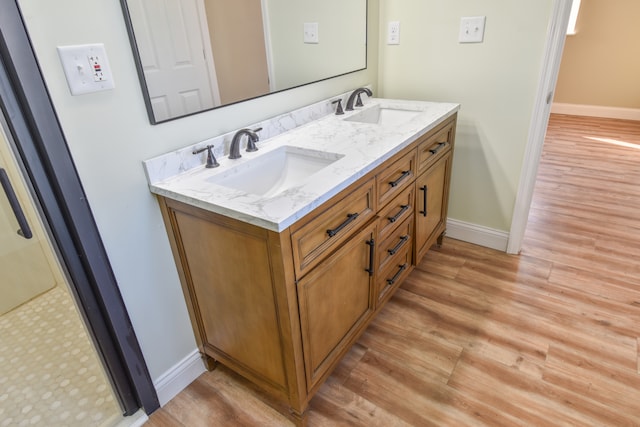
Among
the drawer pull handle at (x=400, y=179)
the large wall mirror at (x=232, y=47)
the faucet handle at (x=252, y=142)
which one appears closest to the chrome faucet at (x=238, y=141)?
the faucet handle at (x=252, y=142)

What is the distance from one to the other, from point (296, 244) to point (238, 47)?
0.90 metres

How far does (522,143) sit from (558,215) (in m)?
0.93

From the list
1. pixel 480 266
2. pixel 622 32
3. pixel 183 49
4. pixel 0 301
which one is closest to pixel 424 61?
pixel 480 266

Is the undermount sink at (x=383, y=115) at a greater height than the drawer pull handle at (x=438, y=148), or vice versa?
the undermount sink at (x=383, y=115)

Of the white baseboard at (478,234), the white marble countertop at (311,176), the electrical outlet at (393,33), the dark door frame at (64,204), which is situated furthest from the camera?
the white baseboard at (478,234)

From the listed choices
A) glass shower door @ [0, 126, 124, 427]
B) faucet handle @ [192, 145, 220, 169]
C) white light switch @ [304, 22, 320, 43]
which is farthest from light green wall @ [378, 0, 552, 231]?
glass shower door @ [0, 126, 124, 427]

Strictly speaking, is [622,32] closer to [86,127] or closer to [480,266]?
[480,266]

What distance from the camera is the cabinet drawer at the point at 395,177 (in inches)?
59.2

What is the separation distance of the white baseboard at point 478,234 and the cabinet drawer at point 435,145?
1.87ft

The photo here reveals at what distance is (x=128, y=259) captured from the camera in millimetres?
1304

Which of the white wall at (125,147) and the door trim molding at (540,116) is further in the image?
the door trim molding at (540,116)

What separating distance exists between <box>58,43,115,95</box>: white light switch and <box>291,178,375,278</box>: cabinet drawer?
2.20ft

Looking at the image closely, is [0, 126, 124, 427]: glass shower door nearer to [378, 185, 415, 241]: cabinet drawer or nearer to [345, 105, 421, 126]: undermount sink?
[378, 185, 415, 241]: cabinet drawer

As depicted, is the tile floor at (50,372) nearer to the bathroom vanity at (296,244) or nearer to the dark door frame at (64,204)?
the dark door frame at (64,204)
